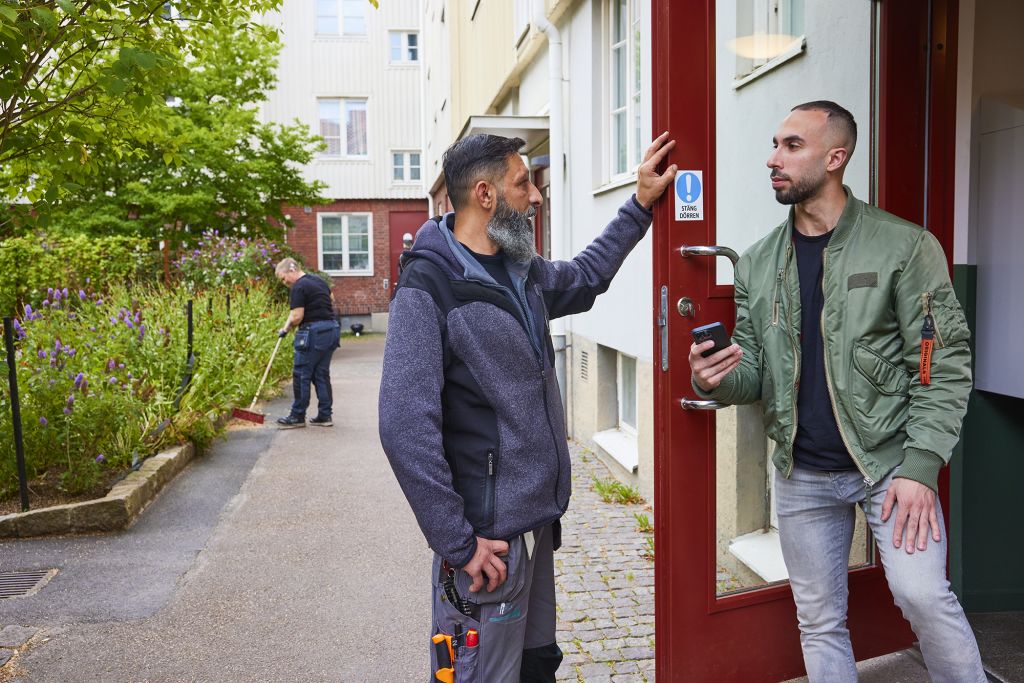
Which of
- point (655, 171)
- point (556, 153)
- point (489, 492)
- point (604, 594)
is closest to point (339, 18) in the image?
point (556, 153)

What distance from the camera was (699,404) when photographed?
3.08 metres

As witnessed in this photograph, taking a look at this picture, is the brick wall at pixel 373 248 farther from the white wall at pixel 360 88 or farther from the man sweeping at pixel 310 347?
the man sweeping at pixel 310 347

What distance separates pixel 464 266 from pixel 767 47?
2.16 meters

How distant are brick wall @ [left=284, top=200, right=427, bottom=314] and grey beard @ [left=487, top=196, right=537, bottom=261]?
27043 millimetres

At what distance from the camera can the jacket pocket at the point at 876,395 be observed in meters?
2.75

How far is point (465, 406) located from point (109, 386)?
598cm

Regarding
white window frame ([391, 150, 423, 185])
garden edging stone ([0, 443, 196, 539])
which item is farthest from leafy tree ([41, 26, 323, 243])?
garden edging stone ([0, 443, 196, 539])

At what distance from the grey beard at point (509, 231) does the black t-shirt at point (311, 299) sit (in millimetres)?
8316

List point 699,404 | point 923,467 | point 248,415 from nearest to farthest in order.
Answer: point 923,467 → point 699,404 → point 248,415

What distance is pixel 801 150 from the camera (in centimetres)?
287

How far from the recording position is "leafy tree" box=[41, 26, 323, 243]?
19.8 metres

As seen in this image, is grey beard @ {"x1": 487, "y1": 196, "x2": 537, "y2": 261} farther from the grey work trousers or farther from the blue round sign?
the grey work trousers

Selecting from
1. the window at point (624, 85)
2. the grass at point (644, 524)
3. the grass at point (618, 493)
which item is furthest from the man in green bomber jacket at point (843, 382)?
the window at point (624, 85)

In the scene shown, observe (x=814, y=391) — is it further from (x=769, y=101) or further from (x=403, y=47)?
(x=403, y=47)
